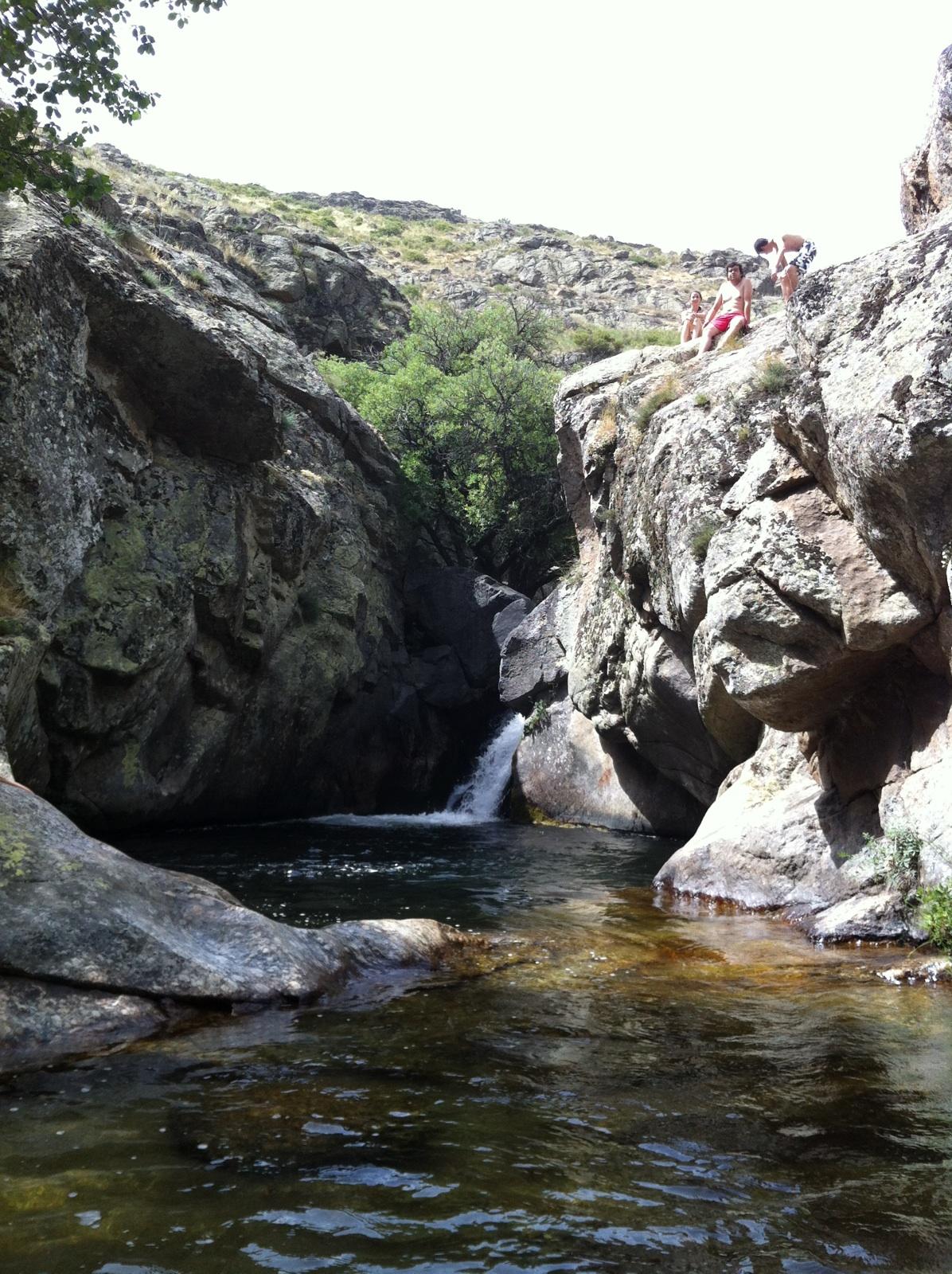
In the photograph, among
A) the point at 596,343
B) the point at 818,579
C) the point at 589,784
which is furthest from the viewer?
the point at 596,343

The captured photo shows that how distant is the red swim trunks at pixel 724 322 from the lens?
766 inches

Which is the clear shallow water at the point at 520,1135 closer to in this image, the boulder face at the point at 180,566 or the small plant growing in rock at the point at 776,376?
the boulder face at the point at 180,566

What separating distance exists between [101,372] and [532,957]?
14.2 m

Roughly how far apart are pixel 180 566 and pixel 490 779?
1341 centimetres

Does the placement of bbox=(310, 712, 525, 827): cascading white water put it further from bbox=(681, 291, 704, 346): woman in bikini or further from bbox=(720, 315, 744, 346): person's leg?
bbox=(720, 315, 744, 346): person's leg

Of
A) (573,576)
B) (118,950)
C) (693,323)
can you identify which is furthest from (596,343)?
(118,950)

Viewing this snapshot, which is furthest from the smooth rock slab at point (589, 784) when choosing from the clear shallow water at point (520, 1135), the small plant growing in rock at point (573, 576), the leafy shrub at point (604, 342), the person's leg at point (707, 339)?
the leafy shrub at point (604, 342)

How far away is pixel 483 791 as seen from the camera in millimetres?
29734

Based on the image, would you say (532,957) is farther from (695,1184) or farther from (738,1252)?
(738,1252)

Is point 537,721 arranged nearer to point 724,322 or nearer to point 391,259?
point 724,322

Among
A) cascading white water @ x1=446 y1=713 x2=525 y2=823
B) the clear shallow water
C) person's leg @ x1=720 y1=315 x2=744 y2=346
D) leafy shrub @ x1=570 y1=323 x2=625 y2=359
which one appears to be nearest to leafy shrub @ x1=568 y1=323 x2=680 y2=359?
leafy shrub @ x1=570 y1=323 x2=625 y2=359

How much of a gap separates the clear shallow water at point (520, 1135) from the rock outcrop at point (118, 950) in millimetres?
465

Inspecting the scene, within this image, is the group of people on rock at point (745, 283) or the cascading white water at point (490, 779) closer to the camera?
the group of people on rock at point (745, 283)

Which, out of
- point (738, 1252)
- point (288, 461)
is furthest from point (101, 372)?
point (738, 1252)
